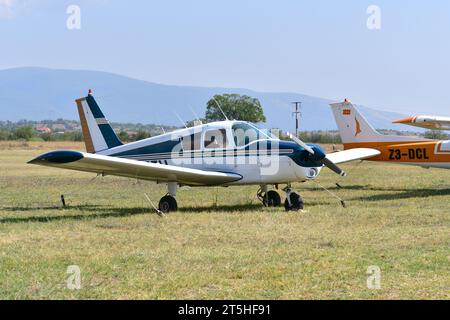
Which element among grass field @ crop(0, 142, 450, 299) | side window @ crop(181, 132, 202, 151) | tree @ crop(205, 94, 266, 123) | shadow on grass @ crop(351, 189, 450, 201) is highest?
tree @ crop(205, 94, 266, 123)

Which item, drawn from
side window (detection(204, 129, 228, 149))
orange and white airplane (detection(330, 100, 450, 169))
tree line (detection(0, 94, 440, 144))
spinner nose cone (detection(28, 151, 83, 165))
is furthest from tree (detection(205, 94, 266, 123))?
spinner nose cone (detection(28, 151, 83, 165))

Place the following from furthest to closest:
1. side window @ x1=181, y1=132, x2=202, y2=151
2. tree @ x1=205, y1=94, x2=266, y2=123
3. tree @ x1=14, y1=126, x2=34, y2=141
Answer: tree @ x1=14, y1=126, x2=34, y2=141, tree @ x1=205, y1=94, x2=266, y2=123, side window @ x1=181, y1=132, x2=202, y2=151

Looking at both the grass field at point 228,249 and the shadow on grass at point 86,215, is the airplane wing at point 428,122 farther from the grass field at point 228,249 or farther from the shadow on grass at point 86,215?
the shadow on grass at point 86,215

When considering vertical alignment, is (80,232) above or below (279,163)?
below

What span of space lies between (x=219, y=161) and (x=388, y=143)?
7445 millimetres

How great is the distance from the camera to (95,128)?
14.9m

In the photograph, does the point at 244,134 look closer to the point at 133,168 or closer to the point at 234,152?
the point at 234,152

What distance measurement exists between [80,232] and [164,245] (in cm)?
194

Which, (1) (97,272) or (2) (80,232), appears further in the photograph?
(2) (80,232)

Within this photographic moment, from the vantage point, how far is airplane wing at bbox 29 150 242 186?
10.6 meters

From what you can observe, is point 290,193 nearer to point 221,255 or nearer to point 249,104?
point 221,255

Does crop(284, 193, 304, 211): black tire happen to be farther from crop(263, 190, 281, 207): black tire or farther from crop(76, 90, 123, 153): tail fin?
crop(76, 90, 123, 153): tail fin
